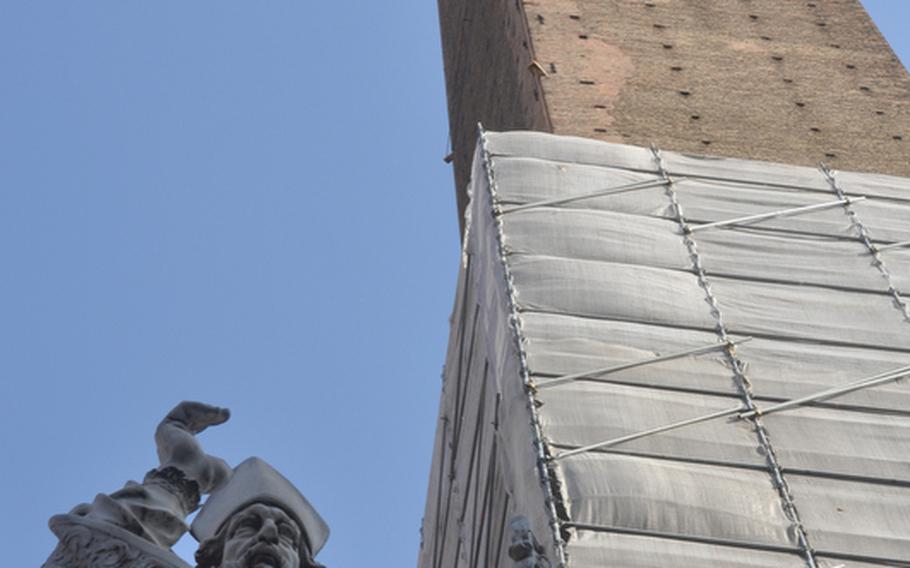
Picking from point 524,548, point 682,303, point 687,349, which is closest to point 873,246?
point 682,303

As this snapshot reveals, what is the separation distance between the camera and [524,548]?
19.2 ft

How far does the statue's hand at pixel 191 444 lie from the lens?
425cm

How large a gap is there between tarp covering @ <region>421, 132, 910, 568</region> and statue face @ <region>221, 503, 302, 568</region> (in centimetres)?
256

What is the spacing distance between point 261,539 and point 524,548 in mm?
2055

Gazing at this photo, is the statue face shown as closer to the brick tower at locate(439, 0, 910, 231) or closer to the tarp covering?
the tarp covering

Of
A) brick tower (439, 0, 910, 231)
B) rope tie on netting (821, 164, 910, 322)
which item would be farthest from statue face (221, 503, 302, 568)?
brick tower (439, 0, 910, 231)

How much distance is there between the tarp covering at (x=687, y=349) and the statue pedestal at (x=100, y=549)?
271 centimetres

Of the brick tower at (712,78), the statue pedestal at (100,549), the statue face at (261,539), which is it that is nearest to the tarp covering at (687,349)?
the brick tower at (712,78)

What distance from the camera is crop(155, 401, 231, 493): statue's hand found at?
14.0 ft

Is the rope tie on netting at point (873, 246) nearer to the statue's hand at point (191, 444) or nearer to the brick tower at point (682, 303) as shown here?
the brick tower at point (682, 303)

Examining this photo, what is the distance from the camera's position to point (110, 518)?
13.1 feet

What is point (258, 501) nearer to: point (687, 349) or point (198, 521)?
point (198, 521)

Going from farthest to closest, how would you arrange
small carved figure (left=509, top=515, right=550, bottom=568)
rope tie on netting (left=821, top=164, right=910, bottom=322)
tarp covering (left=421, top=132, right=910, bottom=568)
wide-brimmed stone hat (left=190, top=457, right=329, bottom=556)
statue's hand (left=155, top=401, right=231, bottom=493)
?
rope tie on netting (left=821, top=164, right=910, bottom=322) → tarp covering (left=421, top=132, right=910, bottom=568) → small carved figure (left=509, top=515, right=550, bottom=568) → statue's hand (left=155, top=401, right=231, bottom=493) → wide-brimmed stone hat (left=190, top=457, right=329, bottom=556)

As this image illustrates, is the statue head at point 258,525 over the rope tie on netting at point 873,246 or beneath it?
over
